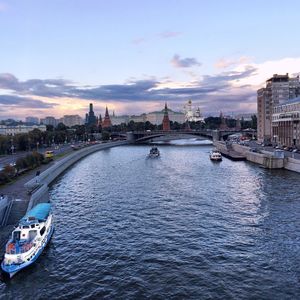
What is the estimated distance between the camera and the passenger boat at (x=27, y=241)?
2083cm

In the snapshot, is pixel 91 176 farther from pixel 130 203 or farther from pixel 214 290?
pixel 214 290

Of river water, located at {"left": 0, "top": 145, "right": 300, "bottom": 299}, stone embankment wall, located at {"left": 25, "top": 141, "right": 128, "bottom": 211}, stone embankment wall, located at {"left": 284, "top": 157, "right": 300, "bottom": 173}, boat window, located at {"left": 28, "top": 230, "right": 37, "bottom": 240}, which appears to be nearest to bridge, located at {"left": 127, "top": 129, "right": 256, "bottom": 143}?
stone embankment wall, located at {"left": 25, "top": 141, "right": 128, "bottom": 211}

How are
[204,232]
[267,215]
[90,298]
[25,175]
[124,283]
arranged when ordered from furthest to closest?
1. [25,175]
2. [267,215]
3. [204,232]
4. [124,283]
5. [90,298]

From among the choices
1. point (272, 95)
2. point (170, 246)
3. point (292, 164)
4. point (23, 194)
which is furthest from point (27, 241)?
point (272, 95)

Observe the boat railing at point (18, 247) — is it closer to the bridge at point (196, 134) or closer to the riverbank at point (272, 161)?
the riverbank at point (272, 161)

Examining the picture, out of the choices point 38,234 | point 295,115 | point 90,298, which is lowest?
point 90,298

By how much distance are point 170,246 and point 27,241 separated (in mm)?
9357

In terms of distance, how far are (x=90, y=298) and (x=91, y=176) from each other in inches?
1687

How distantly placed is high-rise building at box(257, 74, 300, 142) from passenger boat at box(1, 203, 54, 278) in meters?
97.7

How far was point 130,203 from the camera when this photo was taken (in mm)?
38094

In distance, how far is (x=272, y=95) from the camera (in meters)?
113

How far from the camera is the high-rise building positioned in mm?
111631

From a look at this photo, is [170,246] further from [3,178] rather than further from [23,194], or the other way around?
[3,178]

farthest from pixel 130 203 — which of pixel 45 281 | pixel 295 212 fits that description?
pixel 45 281
